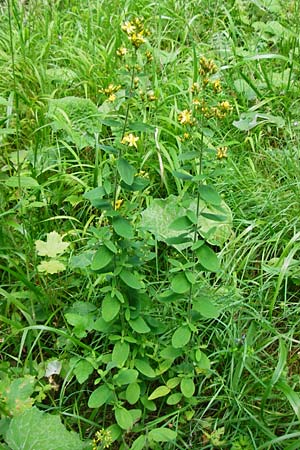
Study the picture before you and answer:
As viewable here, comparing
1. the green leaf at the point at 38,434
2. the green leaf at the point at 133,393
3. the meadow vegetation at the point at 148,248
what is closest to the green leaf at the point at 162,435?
the meadow vegetation at the point at 148,248

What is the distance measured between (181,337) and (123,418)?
0.30 meters

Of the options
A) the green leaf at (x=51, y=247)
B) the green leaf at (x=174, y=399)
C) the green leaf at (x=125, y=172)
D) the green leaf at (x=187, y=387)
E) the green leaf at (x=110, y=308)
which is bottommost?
the green leaf at (x=174, y=399)

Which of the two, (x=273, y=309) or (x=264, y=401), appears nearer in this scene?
(x=264, y=401)

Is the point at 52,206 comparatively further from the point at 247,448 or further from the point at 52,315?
the point at 247,448

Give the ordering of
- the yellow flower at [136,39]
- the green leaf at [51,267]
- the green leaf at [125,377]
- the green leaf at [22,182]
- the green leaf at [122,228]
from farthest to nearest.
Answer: the green leaf at [22,182], the green leaf at [51,267], the green leaf at [125,377], the green leaf at [122,228], the yellow flower at [136,39]

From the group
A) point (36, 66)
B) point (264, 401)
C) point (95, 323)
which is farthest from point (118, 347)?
point (36, 66)

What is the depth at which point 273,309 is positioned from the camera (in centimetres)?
215

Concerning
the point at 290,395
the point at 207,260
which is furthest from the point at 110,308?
the point at 290,395

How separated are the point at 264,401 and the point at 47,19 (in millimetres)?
2438

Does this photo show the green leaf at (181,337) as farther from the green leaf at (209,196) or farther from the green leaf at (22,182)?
the green leaf at (22,182)

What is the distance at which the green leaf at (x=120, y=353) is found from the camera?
1.86 m

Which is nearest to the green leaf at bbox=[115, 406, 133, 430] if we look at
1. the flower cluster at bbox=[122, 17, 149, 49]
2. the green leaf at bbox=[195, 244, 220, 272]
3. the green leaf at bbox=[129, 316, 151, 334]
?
the green leaf at bbox=[129, 316, 151, 334]

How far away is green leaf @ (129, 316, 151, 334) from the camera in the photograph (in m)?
1.87

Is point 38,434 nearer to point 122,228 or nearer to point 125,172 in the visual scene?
point 122,228
